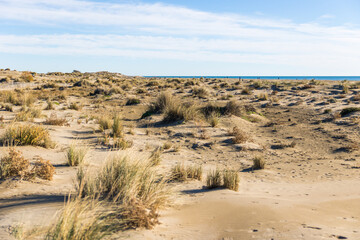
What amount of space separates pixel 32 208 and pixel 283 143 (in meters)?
9.48

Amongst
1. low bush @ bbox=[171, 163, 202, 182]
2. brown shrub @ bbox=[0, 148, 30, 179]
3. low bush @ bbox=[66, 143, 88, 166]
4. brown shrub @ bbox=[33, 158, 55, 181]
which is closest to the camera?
brown shrub @ bbox=[0, 148, 30, 179]

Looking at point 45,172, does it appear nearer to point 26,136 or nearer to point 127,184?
point 127,184

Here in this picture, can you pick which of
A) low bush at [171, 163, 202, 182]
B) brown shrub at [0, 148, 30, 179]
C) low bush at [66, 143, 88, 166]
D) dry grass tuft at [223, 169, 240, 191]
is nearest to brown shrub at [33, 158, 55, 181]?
brown shrub at [0, 148, 30, 179]

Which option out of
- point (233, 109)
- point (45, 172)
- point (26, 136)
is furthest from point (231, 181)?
point (233, 109)

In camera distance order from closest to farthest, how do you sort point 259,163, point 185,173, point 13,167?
point 13,167
point 185,173
point 259,163

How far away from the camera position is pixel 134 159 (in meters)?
5.00

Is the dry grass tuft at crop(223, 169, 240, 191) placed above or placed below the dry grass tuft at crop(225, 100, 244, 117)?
below

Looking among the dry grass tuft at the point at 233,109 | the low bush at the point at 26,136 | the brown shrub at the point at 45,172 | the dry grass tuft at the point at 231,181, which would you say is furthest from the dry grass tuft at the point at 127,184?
the dry grass tuft at the point at 233,109

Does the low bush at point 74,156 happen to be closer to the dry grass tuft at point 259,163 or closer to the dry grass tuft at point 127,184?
the dry grass tuft at point 127,184

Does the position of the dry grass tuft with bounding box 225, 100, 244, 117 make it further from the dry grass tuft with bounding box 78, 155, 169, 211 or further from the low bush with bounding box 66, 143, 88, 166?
the dry grass tuft with bounding box 78, 155, 169, 211

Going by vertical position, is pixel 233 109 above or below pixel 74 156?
above

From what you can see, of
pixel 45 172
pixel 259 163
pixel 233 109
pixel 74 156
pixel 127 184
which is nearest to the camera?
pixel 127 184

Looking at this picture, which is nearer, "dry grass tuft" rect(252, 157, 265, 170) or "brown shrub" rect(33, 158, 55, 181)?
"brown shrub" rect(33, 158, 55, 181)

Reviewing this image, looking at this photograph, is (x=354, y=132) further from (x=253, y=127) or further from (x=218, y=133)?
(x=218, y=133)
